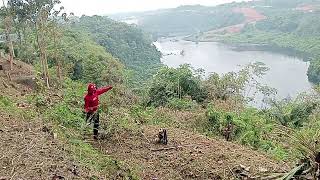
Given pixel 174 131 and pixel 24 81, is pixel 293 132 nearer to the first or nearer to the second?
pixel 174 131

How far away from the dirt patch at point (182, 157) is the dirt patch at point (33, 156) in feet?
3.21

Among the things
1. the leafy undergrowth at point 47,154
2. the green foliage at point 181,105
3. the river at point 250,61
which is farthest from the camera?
the river at point 250,61

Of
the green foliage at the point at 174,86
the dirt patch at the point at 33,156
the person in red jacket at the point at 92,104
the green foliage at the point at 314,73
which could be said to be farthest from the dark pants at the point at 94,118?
the green foliage at the point at 314,73

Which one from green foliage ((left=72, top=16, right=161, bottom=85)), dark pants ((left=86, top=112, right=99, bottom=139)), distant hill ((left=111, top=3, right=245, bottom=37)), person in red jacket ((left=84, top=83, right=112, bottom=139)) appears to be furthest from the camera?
distant hill ((left=111, top=3, right=245, bottom=37))

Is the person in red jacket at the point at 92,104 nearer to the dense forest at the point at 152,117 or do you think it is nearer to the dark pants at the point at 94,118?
the dark pants at the point at 94,118

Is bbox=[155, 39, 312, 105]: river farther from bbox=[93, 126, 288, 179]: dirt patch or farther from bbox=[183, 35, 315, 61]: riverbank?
bbox=[93, 126, 288, 179]: dirt patch

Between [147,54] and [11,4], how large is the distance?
37.9 m

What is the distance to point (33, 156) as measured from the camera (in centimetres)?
539

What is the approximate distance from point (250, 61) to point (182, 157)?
2035 inches

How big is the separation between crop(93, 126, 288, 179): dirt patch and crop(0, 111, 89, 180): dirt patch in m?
0.98

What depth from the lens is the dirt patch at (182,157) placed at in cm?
588

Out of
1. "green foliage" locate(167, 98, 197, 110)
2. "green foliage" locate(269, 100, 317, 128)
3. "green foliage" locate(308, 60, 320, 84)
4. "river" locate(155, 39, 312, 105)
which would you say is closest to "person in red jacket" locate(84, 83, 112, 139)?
"green foliage" locate(167, 98, 197, 110)

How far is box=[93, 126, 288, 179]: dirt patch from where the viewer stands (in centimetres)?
588

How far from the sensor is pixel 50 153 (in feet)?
18.4
